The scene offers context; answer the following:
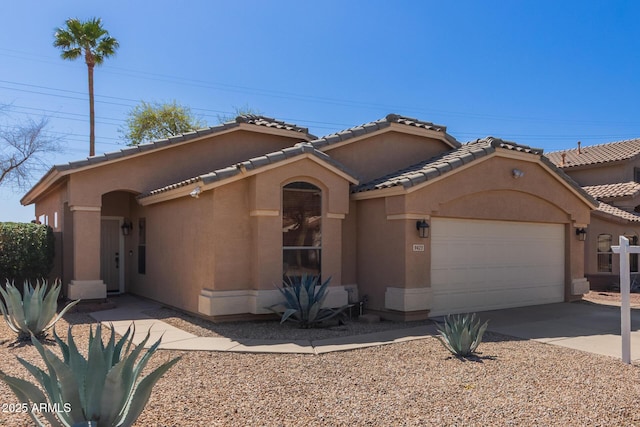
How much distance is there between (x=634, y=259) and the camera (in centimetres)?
2089

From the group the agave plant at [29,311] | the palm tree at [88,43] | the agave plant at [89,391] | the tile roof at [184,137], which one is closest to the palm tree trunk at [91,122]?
the palm tree at [88,43]

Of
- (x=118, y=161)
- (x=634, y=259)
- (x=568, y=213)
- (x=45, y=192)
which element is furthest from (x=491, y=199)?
(x=45, y=192)

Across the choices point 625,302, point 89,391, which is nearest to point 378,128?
point 625,302

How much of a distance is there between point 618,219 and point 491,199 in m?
9.78

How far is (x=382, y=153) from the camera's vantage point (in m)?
13.1

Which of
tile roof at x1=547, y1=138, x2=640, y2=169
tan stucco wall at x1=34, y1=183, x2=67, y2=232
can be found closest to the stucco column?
tan stucco wall at x1=34, y1=183, x2=67, y2=232

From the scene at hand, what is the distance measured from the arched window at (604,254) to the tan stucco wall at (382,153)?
1001cm

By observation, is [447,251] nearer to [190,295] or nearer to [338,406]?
[190,295]

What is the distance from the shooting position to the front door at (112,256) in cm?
1510

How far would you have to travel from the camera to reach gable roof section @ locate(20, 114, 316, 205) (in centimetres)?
1256

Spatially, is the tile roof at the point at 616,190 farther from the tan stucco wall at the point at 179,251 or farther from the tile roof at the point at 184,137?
the tan stucco wall at the point at 179,251

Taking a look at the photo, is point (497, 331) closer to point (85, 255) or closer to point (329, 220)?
point (329, 220)

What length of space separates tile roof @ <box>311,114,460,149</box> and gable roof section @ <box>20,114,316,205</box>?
9.07 feet

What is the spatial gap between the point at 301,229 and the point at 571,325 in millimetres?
5869
